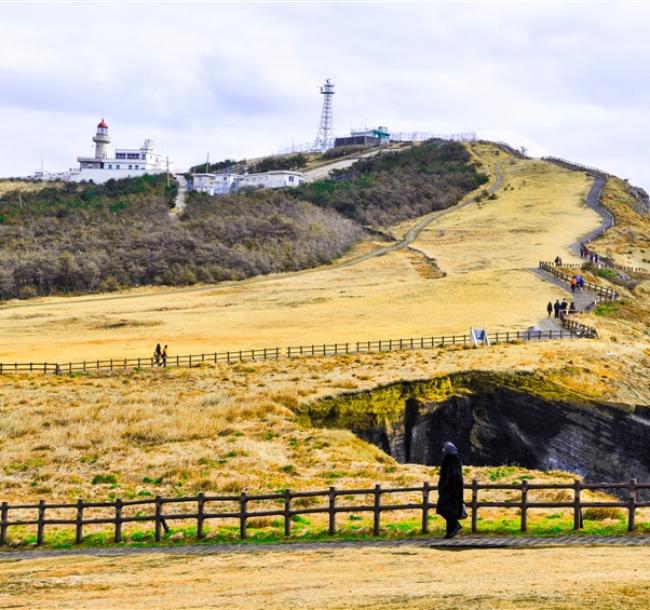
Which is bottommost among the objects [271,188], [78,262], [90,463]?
[90,463]

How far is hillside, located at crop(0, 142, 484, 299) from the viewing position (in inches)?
3794

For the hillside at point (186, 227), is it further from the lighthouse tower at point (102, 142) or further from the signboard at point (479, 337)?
the signboard at point (479, 337)

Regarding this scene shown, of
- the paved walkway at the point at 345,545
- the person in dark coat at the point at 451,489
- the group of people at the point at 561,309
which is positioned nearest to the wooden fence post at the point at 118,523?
the paved walkway at the point at 345,545

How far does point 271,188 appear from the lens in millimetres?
152875

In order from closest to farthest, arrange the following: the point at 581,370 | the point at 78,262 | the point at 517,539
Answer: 1. the point at 517,539
2. the point at 581,370
3. the point at 78,262

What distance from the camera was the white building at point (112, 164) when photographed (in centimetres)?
17088

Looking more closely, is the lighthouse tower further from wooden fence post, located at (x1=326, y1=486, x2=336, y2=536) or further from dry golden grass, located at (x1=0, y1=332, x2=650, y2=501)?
wooden fence post, located at (x1=326, y1=486, x2=336, y2=536)

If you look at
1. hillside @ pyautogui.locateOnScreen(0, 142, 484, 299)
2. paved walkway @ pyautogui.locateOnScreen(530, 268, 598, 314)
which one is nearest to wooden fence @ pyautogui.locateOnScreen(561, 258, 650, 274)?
paved walkway @ pyautogui.locateOnScreen(530, 268, 598, 314)

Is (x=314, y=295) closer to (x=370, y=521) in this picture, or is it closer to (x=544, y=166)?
(x=370, y=521)

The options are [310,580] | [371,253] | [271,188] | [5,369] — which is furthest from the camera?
[271,188]

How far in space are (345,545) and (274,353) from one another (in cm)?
3468

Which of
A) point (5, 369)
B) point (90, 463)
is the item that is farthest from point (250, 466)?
point (5, 369)

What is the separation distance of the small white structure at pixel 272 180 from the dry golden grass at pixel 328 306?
140 ft

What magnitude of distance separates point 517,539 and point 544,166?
151394 millimetres
